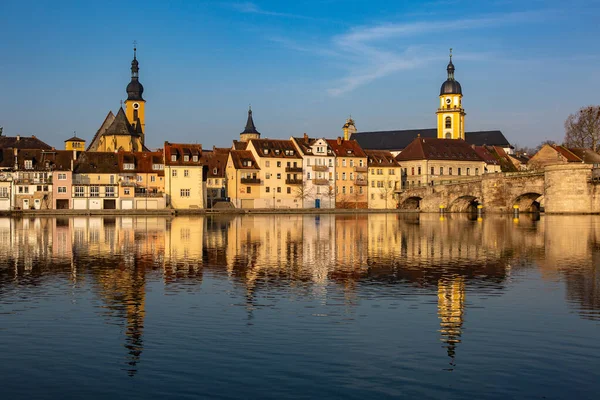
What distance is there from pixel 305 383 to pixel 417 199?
10344 cm

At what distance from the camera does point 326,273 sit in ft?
100

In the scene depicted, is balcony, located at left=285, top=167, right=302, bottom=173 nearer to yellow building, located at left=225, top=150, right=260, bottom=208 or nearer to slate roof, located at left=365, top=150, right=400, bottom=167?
yellow building, located at left=225, top=150, right=260, bottom=208

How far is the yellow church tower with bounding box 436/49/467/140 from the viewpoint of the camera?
497 ft

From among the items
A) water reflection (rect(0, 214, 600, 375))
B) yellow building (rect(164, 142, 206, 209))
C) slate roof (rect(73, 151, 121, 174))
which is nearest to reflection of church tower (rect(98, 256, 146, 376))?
water reflection (rect(0, 214, 600, 375))

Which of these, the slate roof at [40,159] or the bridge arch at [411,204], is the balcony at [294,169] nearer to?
the bridge arch at [411,204]

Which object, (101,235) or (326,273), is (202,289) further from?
(101,235)

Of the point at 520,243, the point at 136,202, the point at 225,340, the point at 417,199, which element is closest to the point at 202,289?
the point at 225,340

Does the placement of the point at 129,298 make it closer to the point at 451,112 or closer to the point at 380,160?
the point at 380,160

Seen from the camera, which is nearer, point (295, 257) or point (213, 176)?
point (295, 257)

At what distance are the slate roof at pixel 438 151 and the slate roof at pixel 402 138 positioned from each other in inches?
998

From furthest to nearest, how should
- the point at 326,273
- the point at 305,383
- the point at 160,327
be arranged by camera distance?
the point at 326,273 → the point at 160,327 → the point at 305,383

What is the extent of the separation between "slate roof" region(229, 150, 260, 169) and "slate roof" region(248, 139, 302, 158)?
1398 millimetres

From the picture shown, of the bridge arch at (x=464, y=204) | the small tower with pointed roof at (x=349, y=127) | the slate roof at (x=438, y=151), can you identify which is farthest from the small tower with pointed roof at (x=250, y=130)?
the bridge arch at (x=464, y=204)

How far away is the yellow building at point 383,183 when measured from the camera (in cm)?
11819
